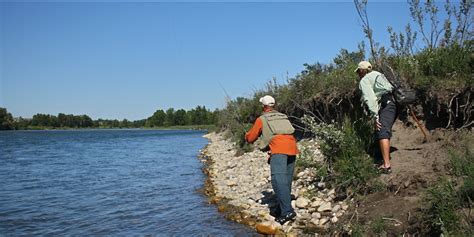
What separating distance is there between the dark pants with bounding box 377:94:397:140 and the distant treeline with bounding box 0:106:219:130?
11461 cm

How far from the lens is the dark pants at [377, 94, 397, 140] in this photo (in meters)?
6.90

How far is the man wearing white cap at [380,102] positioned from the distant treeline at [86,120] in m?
115

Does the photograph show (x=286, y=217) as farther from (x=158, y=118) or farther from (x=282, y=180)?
(x=158, y=118)

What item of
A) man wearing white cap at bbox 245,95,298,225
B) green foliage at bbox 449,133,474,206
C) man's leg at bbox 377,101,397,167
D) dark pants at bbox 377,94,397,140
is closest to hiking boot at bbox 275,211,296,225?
man wearing white cap at bbox 245,95,298,225

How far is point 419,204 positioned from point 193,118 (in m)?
136

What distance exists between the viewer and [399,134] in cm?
817

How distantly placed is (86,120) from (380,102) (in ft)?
571

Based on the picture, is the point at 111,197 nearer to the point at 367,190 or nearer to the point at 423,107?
the point at 367,190

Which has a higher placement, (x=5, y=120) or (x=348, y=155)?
(x=5, y=120)

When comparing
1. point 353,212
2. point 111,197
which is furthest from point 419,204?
point 111,197

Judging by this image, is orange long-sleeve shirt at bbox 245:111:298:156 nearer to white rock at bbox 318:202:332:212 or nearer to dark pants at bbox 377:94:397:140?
white rock at bbox 318:202:332:212

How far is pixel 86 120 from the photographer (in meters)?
168

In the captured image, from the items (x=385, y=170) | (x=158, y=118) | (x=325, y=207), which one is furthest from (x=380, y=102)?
(x=158, y=118)

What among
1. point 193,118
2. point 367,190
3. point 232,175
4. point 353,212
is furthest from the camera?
point 193,118
